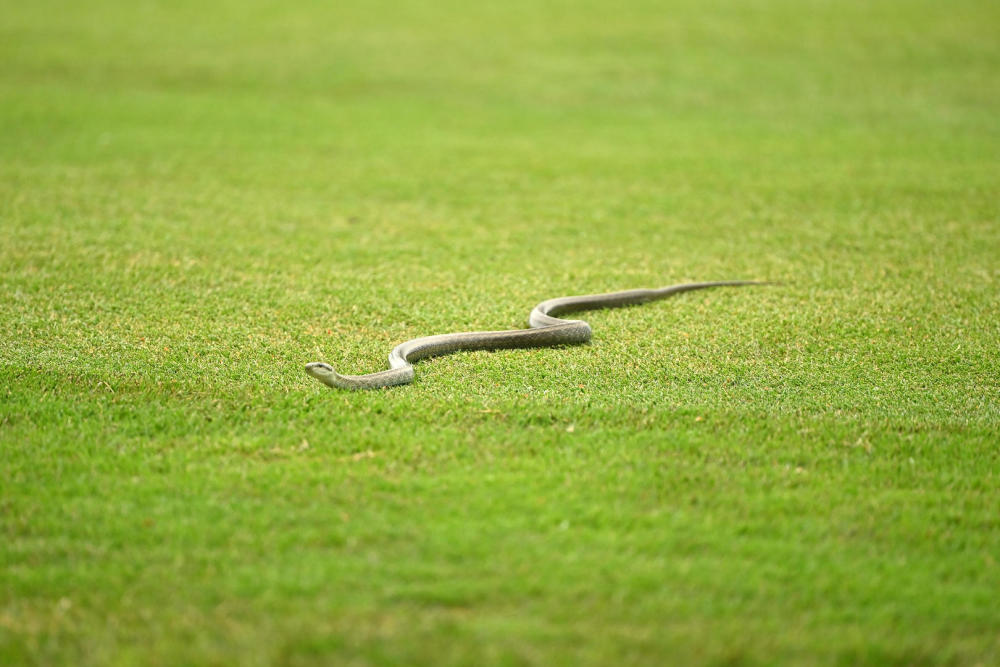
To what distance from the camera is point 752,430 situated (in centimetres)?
475

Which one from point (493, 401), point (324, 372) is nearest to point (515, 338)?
point (493, 401)

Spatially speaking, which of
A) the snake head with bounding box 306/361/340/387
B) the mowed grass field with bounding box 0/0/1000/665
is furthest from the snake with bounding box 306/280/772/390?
the mowed grass field with bounding box 0/0/1000/665

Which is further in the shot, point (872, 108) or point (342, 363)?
point (872, 108)

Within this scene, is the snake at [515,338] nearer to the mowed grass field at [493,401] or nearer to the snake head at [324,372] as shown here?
the snake head at [324,372]

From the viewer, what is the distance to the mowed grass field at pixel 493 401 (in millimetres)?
3297

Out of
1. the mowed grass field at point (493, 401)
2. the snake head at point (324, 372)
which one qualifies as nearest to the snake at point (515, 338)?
the snake head at point (324, 372)

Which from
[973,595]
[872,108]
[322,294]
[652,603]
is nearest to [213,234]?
[322,294]

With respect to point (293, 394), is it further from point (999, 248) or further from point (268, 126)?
point (268, 126)

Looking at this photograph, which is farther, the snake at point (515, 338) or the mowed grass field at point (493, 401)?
the snake at point (515, 338)

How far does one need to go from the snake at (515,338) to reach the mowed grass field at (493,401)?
0.45 ft

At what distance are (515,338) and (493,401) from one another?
105cm

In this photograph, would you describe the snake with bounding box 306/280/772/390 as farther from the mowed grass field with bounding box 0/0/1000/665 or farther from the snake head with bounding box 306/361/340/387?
the mowed grass field with bounding box 0/0/1000/665

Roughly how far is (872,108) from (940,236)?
24.6 ft

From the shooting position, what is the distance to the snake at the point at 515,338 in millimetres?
5180
